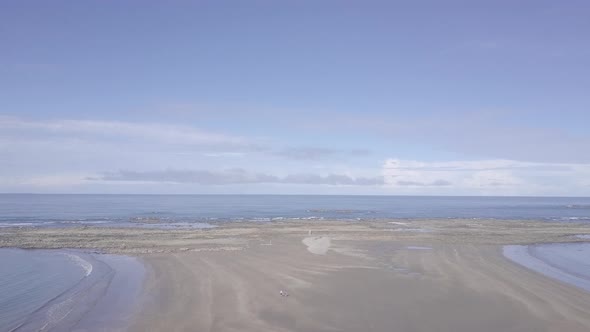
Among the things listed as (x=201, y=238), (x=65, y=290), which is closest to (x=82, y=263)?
(x=65, y=290)

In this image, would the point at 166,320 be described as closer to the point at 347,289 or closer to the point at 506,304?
the point at 347,289

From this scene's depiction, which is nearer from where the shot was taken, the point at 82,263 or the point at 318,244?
the point at 82,263

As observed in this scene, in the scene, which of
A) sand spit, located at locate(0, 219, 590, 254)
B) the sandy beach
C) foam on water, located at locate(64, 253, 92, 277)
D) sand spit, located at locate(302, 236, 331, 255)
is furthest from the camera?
sand spit, located at locate(0, 219, 590, 254)

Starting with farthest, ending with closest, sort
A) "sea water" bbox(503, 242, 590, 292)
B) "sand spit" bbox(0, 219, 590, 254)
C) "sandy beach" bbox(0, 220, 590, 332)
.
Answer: "sand spit" bbox(0, 219, 590, 254), "sea water" bbox(503, 242, 590, 292), "sandy beach" bbox(0, 220, 590, 332)

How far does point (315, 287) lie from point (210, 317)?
655cm

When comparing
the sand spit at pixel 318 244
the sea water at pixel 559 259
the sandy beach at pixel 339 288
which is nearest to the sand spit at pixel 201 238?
the sandy beach at pixel 339 288

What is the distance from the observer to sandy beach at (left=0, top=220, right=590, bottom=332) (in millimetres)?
16375

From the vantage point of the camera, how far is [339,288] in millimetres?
21484

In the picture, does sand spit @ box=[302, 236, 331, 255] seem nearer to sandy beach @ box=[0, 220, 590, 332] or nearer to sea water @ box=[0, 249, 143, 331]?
sandy beach @ box=[0, 220, 590, 332]

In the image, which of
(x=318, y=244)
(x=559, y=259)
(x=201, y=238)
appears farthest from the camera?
(x=201, y=238)

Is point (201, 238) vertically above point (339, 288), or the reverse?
point (201, 238)

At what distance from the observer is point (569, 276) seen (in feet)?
83.5

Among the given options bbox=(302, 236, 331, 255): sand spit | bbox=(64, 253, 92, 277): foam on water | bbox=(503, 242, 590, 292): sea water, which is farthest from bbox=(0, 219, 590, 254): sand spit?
bbox=(64, 253, 92, 277): foam on water

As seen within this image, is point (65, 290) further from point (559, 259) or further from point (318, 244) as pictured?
point (559, 259)
